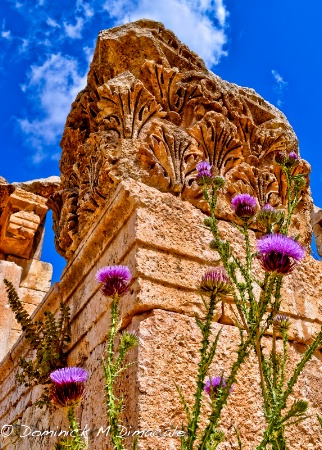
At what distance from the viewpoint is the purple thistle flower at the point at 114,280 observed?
1613 mm

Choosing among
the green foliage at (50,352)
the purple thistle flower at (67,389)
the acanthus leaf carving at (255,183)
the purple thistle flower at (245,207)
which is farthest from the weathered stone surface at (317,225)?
the purple thistle flower at (67,389)

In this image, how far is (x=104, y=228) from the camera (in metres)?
2.66

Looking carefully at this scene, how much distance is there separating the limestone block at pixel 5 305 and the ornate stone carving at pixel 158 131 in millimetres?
3295

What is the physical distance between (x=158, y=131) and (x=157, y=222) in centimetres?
70

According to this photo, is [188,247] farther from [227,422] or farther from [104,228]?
[227,422]

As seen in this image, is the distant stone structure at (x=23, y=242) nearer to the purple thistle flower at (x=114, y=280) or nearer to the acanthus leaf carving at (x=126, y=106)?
the acanthus leaf carving at (x=126, y=106)

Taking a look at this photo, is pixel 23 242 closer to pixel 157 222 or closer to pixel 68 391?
pixel 157 222

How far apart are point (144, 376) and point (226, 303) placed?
0.65 m

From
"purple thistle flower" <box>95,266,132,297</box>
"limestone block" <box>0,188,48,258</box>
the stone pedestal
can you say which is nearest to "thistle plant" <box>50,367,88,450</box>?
"purple thistle flower" <box>95,266,132,297</box>

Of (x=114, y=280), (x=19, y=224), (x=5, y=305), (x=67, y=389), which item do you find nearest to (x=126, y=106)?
(x=114, y=280)

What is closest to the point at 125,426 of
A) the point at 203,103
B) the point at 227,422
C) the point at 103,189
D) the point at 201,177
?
the point at 227,422

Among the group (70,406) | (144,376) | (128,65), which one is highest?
(128,65)

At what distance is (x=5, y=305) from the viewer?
21.7 feet

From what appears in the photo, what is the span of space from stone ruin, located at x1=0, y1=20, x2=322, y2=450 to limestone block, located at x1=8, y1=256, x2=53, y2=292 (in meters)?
3.31
